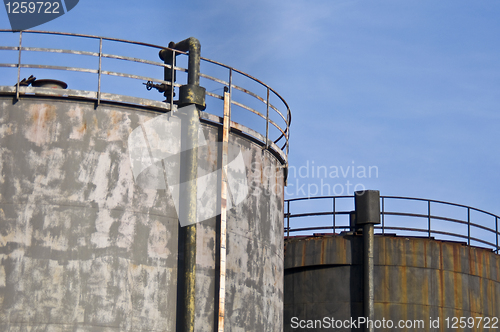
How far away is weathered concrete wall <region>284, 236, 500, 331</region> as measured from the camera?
18.2 meters

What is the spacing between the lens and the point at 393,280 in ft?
60.3

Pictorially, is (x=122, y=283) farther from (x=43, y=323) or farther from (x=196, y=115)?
(x=196, y=115)

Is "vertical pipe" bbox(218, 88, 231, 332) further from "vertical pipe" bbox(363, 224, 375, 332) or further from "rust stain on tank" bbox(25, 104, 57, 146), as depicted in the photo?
"vertical pipe" bbox(363, 224, 375, 332)

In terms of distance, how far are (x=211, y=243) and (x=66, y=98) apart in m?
3.68

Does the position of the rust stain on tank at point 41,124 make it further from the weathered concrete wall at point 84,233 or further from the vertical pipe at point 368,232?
the vertical pipe at point 368,232

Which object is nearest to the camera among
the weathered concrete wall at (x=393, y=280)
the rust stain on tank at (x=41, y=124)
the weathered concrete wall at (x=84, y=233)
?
the weathered concrete wall at (x=84, y=233)

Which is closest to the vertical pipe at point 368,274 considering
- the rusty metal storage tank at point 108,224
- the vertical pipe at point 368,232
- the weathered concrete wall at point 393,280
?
the vertical pipe at point 368,232

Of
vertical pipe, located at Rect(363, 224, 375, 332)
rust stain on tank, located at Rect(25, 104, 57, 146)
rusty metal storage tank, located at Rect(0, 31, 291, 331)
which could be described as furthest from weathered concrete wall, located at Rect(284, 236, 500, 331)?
rust stain on tank, located at Rect(25, 104, 57, 146)

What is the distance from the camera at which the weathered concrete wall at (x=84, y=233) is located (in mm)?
11250

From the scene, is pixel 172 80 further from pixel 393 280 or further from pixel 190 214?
pixel 393 280

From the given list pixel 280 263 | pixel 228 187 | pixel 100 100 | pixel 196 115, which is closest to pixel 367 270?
pixel 280 263

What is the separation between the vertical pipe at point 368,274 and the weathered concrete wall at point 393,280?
0.28m

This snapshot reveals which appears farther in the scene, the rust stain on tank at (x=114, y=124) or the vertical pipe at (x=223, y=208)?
the vertical pipe at (x=223, y=208)

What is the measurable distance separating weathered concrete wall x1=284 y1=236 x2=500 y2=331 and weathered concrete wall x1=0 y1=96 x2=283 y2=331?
6.21m
